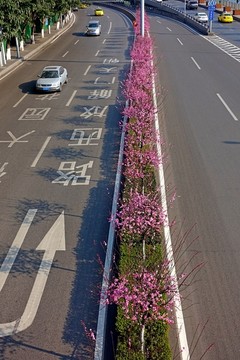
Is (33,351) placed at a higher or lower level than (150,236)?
lower

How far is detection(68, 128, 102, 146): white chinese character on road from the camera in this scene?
17719mm

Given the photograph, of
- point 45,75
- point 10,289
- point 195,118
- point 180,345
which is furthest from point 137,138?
point 45,75

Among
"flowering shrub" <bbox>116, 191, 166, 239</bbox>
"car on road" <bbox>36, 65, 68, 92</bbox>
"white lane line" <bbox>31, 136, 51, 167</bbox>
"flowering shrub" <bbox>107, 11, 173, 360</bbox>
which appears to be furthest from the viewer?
"car on road" <bbox>36, 65, 68, 92</bbox>

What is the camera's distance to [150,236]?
33.1ft

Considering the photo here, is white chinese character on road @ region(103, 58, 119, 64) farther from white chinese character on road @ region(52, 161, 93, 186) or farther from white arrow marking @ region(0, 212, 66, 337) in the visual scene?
white arrow marking @ region(0, 212, 66, 337)

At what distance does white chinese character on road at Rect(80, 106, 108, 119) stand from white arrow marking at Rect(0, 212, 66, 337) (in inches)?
383

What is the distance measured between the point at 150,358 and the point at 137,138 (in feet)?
30.5

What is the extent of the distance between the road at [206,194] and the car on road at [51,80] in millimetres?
6056

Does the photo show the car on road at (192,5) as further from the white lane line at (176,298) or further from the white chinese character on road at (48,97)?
the white lane line at (176,298)

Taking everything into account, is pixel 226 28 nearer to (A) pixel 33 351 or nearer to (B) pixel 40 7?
(B) pixel 40 7

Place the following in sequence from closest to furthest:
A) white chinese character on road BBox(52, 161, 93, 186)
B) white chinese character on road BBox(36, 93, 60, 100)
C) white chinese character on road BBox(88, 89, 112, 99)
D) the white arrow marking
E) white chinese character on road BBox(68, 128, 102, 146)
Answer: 1. the white arrow marking
2. white chinese character on road BBox(52, 161, 93, 186)
3. white chinese character on road BBox(68, 128, 102, 146)
4. white chinese character on road BBox(88, 89, 112, 99)
5. white chinese character on road BBox(36, 93, 60, 100)

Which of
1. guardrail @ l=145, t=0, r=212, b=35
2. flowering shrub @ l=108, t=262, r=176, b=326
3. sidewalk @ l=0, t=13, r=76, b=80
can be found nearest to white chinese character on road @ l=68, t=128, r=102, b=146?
flowering shrub @ l=108, t=262, r=176, b=326

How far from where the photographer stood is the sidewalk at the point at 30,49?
3272cm

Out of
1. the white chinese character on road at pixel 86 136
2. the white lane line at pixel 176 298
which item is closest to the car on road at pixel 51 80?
the white chinese character on road at pixel 86 136
